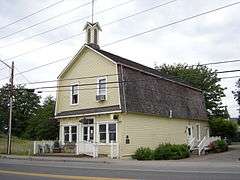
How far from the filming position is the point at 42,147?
3712cm

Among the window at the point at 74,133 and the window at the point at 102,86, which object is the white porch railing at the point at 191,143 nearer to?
the window at the point at 102,86

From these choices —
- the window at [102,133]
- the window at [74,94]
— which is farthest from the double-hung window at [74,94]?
the window at [102,133]

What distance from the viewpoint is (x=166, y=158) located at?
30.5m

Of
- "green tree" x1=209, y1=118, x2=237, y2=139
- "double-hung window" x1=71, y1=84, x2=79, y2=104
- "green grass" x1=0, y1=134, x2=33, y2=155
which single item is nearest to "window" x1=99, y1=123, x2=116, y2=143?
"double-hung window" x1=71, y1=84, x2=79, y2=104

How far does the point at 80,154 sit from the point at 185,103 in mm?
13871

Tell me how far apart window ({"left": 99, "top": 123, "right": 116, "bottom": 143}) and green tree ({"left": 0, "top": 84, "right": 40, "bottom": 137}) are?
1586 inches

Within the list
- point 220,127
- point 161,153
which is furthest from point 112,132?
point 220,127

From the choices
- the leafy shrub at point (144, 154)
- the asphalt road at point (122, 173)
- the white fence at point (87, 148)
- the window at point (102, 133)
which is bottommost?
the asphalt road at point (122, 173)

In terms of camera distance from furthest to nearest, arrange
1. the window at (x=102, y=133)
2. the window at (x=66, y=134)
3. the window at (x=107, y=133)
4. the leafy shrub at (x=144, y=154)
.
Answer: the window at (x=66, y=134)
the window at (x=102, y=133)
the window at (x=107, y=133)
the leafy shrub at (x=144, y=154)

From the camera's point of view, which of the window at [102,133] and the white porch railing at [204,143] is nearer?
the window at [102,133]

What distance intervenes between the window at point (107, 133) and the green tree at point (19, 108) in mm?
40293

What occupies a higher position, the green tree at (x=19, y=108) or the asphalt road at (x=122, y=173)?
the green tree at (x=19, y=108)

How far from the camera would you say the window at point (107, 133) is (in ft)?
108

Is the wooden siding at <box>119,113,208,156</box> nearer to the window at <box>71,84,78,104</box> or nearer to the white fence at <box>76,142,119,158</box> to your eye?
the white fence at <box>76,142,119,158</box>
